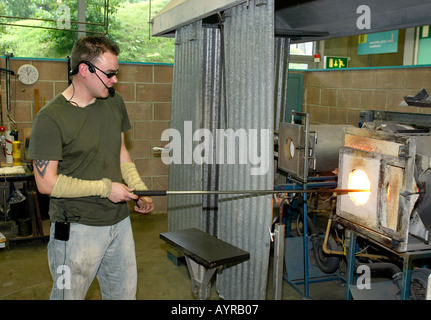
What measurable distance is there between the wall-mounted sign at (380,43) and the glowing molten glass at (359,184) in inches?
186

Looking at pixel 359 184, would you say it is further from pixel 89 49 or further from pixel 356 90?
pixel 356 90

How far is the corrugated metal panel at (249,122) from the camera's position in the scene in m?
2.65

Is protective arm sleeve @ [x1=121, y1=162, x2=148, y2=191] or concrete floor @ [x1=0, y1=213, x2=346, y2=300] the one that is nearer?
protective arm sleeve @ [x1=121, y1=162, x2=148, y2=191]

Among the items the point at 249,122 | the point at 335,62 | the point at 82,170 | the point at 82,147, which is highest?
the point at 335,62

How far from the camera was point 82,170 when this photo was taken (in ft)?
6.99

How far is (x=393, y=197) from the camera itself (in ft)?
7.55

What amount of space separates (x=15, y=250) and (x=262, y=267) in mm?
2767

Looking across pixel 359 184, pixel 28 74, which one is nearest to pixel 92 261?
pixel 359 184

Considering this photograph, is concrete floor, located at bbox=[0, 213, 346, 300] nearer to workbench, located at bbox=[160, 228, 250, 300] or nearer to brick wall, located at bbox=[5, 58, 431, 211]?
workbench, located at bbox=[160, 228, 250, 300]

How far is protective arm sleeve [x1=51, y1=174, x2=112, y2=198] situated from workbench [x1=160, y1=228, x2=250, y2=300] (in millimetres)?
551

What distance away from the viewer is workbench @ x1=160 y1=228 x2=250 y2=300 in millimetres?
2201


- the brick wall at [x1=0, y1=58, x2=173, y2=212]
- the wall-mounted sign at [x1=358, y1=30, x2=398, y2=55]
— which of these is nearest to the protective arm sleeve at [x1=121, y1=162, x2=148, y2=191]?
the brick wall at [x1=0, y1=58, x2=173, y2=212]

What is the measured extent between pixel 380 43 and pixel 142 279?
5.25 m
